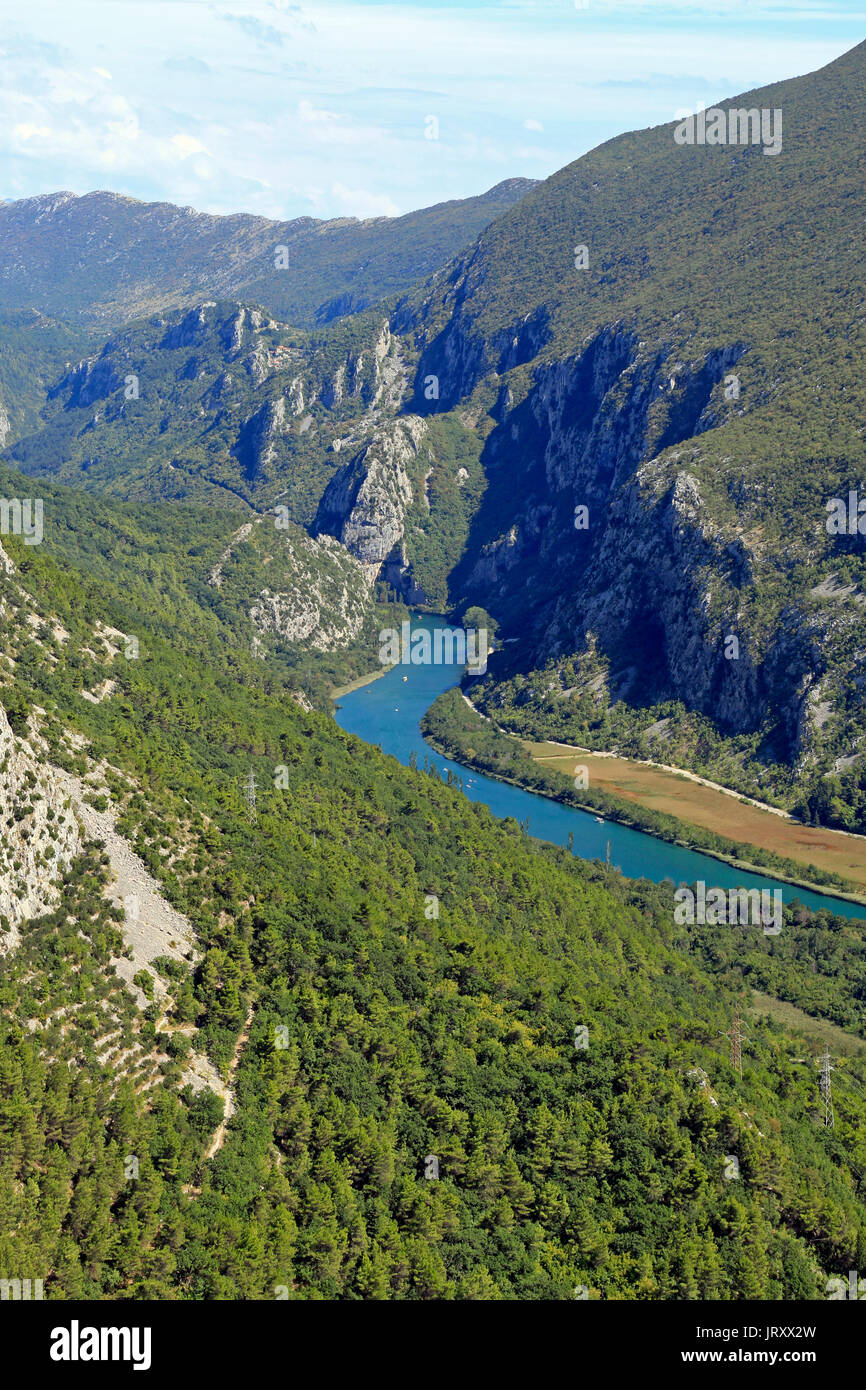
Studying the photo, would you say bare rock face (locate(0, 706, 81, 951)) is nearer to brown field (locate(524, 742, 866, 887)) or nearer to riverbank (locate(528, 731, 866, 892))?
riverbank (locate(528, 731, 866, 892))

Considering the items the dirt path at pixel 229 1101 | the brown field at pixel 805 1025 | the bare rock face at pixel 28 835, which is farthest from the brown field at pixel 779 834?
the bare rock face at pixel 28 835

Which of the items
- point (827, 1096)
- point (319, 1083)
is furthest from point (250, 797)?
point (827, 1096)

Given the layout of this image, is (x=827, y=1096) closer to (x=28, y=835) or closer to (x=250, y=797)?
(x=250, y=797)

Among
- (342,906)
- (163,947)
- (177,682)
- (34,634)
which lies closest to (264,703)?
(177,682)

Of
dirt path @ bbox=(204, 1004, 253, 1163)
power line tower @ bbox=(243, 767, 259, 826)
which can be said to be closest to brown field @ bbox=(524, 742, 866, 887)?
power line tower @ bbox=(243, 767, 259, 826)

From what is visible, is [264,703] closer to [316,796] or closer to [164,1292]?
[316,796]

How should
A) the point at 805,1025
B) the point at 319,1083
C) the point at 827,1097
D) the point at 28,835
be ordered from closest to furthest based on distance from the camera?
the point at 319,1083 < the point at 28,835 < the point at 827,1097 < the point at 805,1025
